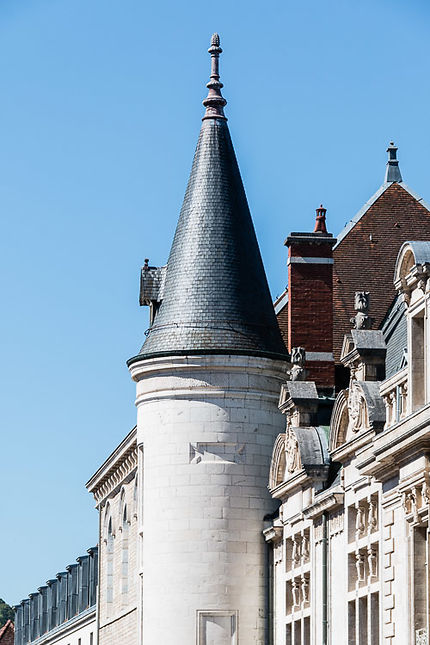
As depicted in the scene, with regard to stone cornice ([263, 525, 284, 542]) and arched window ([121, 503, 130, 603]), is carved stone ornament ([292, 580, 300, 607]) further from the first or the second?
arched window ([121, 503, 130, 603])

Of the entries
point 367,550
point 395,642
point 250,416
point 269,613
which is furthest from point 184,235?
point 395,642

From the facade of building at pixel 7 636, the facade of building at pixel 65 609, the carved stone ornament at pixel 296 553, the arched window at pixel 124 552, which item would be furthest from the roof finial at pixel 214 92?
the facade of building at pixel 7 636

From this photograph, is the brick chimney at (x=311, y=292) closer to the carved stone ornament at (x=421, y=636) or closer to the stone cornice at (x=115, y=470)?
the stone cornice at (x=115, y=470)

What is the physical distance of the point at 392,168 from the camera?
46.2 meters

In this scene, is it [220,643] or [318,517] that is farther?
[220,643]

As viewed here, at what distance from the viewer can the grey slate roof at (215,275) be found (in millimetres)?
40312

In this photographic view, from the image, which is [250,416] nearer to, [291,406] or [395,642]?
[291,406]

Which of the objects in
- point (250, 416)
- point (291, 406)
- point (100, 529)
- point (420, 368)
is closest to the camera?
point (420, 368)

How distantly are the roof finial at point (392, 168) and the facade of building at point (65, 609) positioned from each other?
60.7 ft

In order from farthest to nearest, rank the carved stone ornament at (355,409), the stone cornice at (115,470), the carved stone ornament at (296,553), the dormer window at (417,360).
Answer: the stone cornice at (115,470) → the carved stone ornament at (296,553) → the carved stone ornament at (355,409) → the dormer window at (417,360)

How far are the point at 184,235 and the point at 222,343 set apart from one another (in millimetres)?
2896

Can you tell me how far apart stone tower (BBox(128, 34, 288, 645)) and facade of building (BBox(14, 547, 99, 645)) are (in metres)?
18.7

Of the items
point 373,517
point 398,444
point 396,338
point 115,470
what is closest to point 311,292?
point 396,338

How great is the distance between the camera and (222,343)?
40.1 metres
